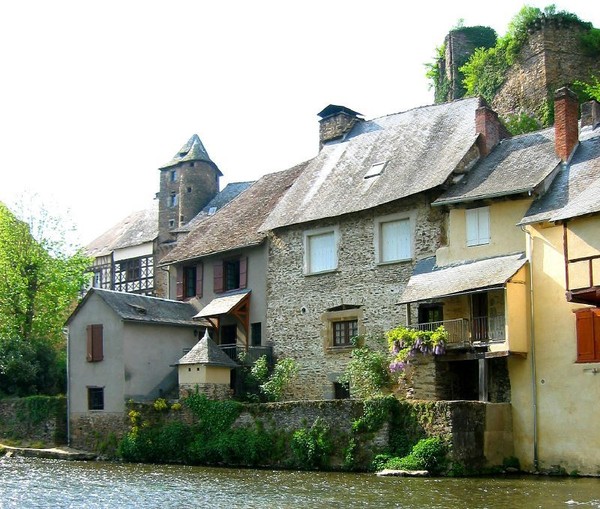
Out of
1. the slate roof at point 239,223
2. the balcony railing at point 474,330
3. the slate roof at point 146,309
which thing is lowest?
the balcony railing at point 474,330

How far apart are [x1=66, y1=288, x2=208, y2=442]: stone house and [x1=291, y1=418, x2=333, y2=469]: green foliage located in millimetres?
8367

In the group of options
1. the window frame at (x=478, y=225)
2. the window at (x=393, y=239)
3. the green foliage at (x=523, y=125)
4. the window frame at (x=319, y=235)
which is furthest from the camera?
the green foliage at (x=523, y=125)

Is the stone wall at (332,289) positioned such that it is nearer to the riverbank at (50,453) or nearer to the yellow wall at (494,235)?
the yellow wall at (494,235)

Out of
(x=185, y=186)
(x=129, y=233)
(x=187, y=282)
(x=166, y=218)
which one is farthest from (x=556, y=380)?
(x=129, y=233)

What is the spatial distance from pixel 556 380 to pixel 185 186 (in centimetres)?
3222

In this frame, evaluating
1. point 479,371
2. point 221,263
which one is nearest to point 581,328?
point 479,371

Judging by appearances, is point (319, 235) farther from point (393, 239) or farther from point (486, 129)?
point (486, 129)

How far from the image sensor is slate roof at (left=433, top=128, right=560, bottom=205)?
83.3ft

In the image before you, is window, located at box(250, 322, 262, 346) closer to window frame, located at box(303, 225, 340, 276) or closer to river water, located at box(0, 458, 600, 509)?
window frame, located at box(303, 225, 340, 276)

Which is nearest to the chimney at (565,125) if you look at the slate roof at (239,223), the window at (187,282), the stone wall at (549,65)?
the slate roof at (239,223)

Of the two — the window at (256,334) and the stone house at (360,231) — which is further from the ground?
the stone house at (360,231)

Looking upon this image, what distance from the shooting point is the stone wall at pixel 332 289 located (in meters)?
28.5

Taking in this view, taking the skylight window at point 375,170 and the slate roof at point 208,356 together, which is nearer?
the slate roof at point 208,356

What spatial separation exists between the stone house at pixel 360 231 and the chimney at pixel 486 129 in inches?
1.2
